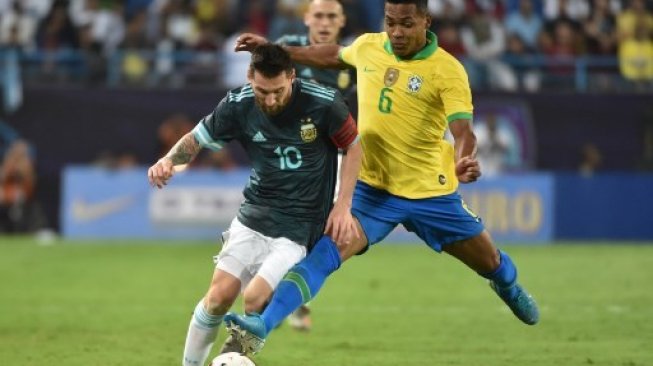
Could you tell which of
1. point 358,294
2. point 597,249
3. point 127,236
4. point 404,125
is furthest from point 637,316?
point 127,236

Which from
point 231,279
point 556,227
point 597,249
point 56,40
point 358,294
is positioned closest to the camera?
point 231,279

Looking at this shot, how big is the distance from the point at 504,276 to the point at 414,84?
5.53ft

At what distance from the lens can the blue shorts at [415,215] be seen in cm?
896

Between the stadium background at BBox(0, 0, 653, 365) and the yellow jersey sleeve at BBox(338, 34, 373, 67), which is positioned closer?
the yellow jersey sleeve at BBox(338, 34, 373, 67)

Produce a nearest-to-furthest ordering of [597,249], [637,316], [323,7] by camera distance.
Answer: [323,7] < [637,316] < [597,249]

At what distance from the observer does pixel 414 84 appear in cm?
879

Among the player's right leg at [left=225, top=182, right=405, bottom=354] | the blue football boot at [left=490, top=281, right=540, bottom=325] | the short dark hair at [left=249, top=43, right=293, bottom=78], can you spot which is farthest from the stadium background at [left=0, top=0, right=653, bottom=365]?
the short dark hair at [left=249, top=43, right=293, bottom=78]

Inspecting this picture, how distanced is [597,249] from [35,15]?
35.8ft

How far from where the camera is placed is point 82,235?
21766 millimetres

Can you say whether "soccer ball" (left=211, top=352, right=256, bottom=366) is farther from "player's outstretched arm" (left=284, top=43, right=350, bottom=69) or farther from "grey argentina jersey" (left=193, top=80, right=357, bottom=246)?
"player's outstretched arm" (left=284, top=43, right=350, bottom=69)

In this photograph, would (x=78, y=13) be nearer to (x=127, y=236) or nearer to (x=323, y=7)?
(x=127, y=236)

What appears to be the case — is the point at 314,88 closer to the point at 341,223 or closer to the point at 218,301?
the point at 341,223

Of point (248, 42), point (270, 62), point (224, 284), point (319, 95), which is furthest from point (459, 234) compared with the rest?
point (270, 62)

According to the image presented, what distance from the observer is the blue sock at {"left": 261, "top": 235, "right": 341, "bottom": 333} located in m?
7.87
